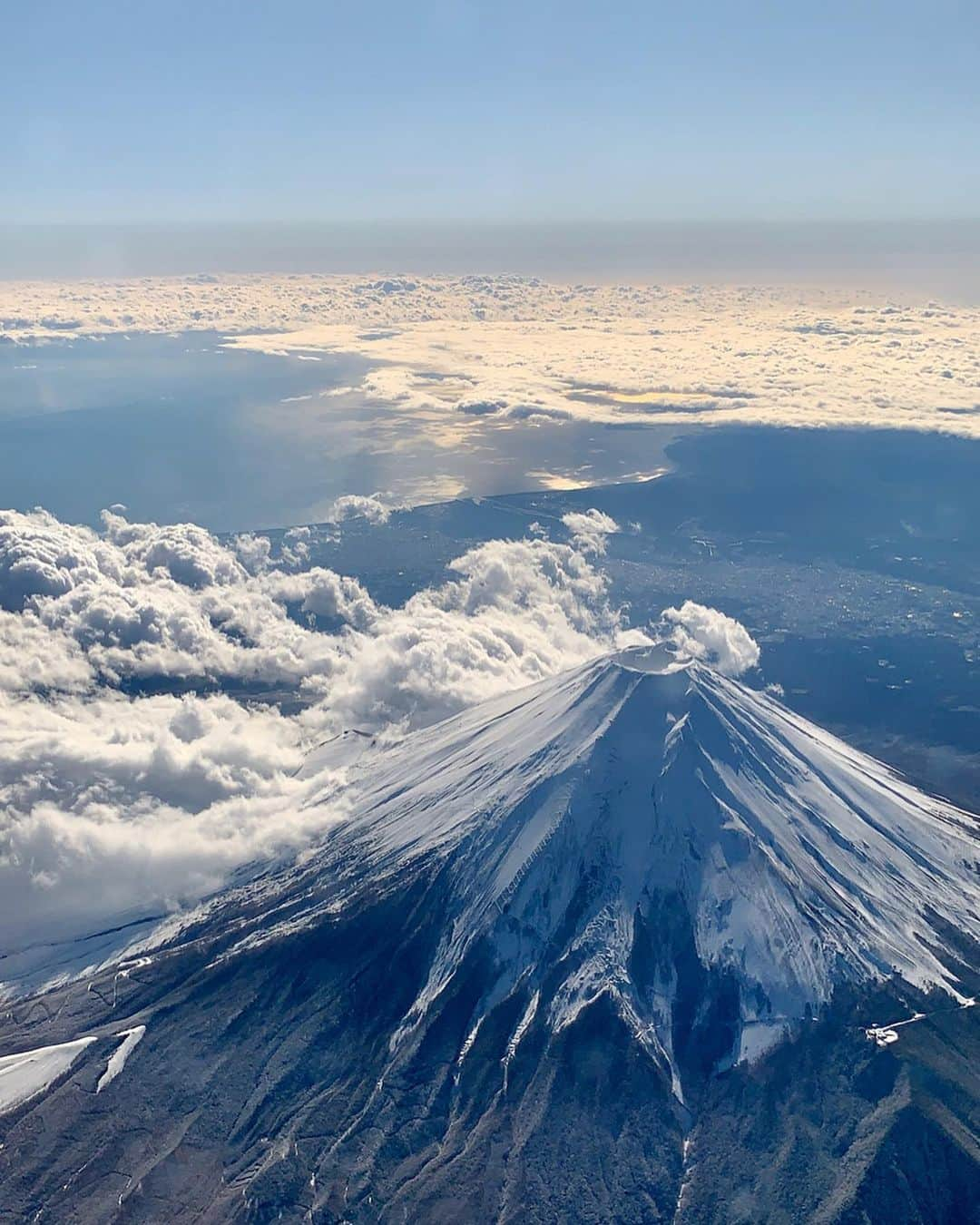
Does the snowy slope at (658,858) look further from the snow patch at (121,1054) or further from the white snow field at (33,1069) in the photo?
the white snow field at (33,1069)

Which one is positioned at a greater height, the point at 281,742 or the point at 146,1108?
the point at 146,1108

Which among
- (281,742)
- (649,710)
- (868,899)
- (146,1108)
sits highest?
(649,710)

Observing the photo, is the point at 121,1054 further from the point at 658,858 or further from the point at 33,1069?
the point at 658,858

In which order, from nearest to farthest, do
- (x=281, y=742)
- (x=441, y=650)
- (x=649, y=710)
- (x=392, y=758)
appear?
(x=649, y=710) < (x=392, y=758) < (x=281, y=742) < (x=441, y=650)

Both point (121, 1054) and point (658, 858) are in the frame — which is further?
point (658, 858)

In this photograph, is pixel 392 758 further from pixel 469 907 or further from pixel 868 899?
pixel 868 899

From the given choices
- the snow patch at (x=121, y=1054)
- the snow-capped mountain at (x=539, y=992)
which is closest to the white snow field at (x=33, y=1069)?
the snow-capped mountain at (x=539, y=992)

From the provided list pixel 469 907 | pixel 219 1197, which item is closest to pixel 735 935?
pixel 469 907

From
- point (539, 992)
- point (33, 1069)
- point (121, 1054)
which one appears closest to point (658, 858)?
point (539, 992)
